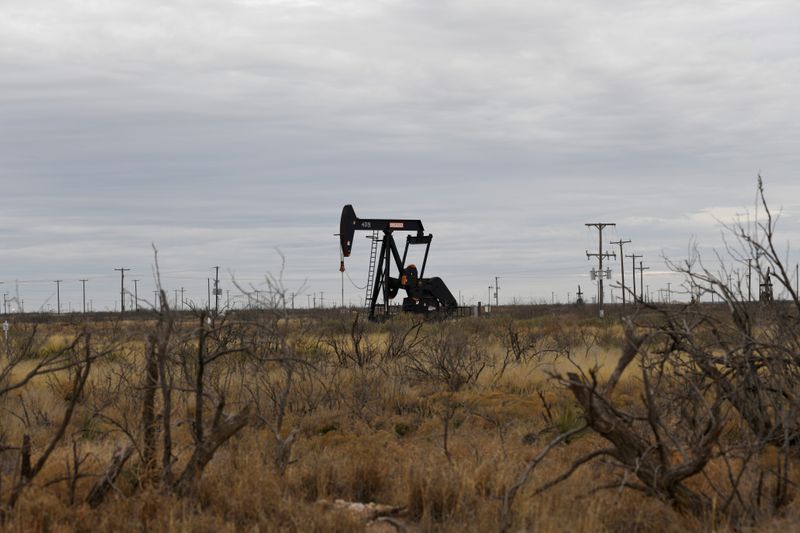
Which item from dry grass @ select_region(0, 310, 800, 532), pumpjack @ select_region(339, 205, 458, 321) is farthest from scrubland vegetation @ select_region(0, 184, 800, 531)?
pumpjack @ select_region(339, 205, 458, 321)

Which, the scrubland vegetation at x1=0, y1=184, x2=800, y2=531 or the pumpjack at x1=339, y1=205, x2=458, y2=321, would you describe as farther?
the pumpjack at x1=339, y1=205, x2=458, y2=321

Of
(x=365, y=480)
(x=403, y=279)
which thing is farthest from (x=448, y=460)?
(x=403, y=279)

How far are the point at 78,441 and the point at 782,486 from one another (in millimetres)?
7360

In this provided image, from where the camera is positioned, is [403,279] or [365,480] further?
[403,279]

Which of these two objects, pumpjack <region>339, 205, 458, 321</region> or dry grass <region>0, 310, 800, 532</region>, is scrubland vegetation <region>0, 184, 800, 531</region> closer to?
dry grass <region>0, 310, 800, 532</region>

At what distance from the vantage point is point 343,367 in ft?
52.5

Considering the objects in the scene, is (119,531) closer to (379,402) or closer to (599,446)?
(599,446)

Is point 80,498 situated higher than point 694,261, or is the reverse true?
point 694,261

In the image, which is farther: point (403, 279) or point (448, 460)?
point (403, 279)

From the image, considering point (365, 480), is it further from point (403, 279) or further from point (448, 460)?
point (403, 279)

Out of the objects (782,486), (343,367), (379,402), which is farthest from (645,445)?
(343,367)

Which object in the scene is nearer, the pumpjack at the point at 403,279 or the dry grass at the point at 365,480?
the dry grass at the point at 365,480

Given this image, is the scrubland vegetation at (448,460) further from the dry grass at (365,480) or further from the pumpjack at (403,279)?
the pumpjack at (403,279)

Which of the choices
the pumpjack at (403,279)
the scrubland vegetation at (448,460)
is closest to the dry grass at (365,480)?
the scrubland vegetation at (448,460)
